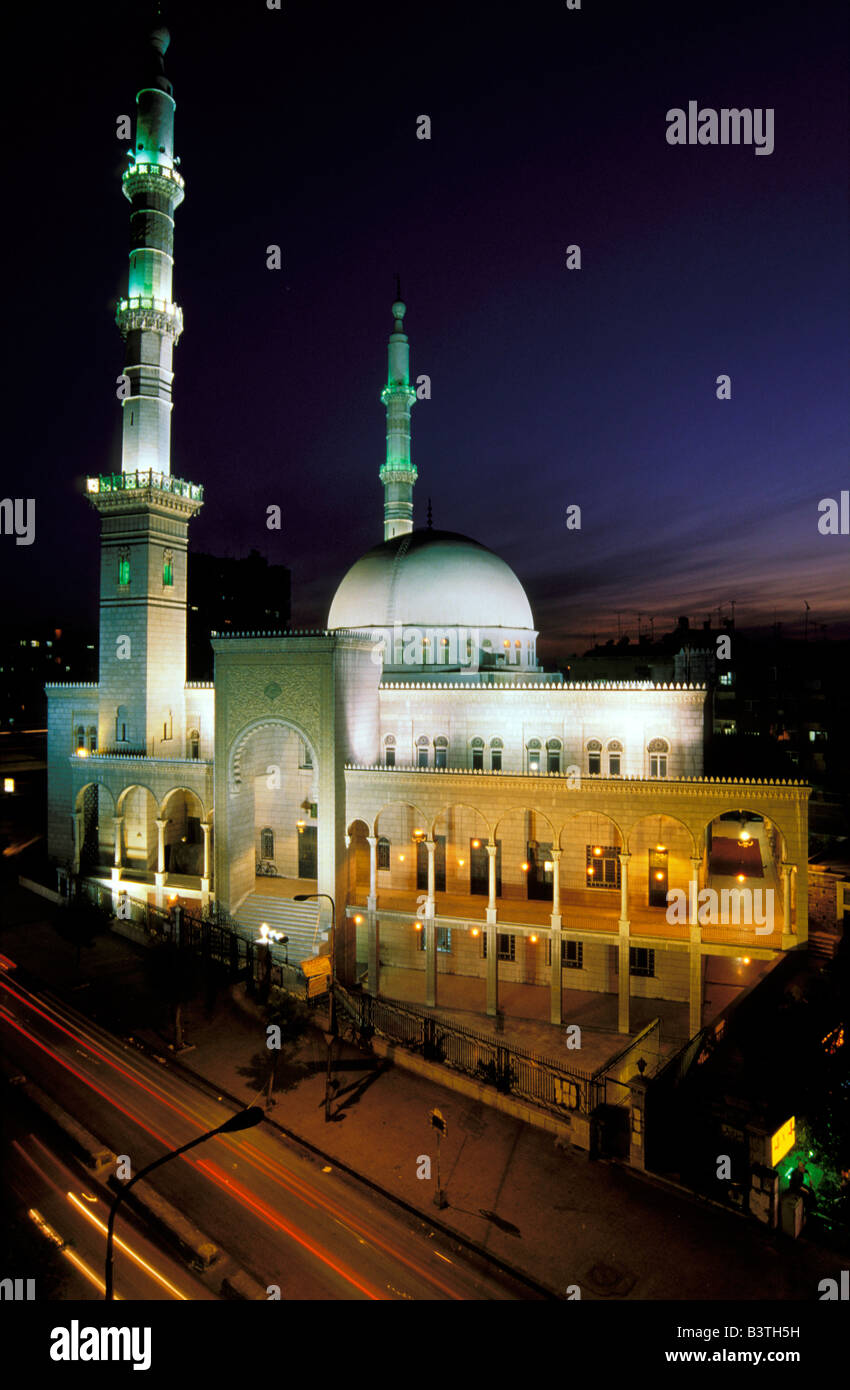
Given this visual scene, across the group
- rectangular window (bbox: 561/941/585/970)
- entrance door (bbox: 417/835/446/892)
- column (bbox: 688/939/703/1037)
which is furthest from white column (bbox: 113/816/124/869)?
column (bbox: 688/939/703/1037)

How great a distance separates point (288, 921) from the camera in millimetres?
28797

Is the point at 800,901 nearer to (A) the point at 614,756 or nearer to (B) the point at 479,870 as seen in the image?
(A) the point at 614,756

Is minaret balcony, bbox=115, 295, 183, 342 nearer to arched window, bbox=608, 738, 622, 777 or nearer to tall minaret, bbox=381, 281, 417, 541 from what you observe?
tall minaret, bbox=381, 281, 417, 541

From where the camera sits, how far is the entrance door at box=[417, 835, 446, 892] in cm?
2983

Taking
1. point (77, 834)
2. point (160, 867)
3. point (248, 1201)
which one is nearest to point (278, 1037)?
point (248, 1201)

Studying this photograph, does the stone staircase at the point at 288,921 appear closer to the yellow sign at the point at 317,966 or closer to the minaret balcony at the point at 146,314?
the yellow sign at the point at 317,966

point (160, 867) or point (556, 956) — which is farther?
point (160, 867)

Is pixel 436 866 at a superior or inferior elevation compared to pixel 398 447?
inferior

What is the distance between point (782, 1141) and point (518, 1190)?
5220 mm

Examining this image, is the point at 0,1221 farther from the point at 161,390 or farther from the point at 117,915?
the point at 161,390

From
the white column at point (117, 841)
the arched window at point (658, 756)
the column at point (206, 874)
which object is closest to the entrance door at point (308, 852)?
the column at point (206, 874)

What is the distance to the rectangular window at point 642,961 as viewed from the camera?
88.0 ft

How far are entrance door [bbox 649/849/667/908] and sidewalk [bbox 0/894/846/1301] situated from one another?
1207 cm

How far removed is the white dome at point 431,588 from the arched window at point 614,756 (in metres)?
10.2
